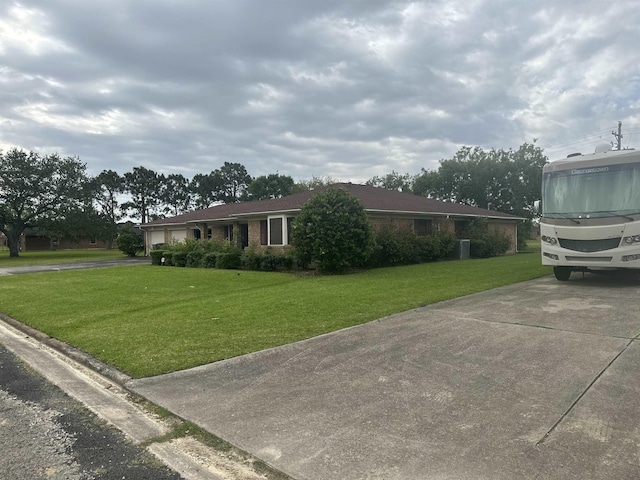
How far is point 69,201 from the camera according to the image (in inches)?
1725

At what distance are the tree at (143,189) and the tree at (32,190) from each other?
102 ft

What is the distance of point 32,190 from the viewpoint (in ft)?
137

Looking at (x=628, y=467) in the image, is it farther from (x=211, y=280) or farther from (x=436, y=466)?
(x=211, y=280)

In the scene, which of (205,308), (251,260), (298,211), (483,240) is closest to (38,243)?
(251,260)

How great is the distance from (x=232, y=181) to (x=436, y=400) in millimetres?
81012

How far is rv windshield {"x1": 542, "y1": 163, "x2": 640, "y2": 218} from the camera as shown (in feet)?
33.1

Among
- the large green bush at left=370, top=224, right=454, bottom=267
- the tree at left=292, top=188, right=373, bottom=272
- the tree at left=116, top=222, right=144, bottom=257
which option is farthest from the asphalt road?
the tree at left=116, top=222, right=144, bottom=257

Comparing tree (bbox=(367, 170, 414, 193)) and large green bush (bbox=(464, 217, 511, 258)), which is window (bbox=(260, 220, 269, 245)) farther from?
tree (bbox=(367, 170, 414, 193))

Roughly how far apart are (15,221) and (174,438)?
4806 cm

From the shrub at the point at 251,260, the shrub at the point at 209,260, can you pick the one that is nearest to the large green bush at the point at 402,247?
the shrub at the point at 251,260

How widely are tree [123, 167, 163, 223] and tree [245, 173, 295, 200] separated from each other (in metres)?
21.1

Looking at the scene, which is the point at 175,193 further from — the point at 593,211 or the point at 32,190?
the point at 593,211

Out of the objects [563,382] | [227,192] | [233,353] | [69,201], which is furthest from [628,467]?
[227,192]

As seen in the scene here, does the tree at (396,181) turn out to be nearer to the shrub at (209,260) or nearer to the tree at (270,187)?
the tree at (270,187)
